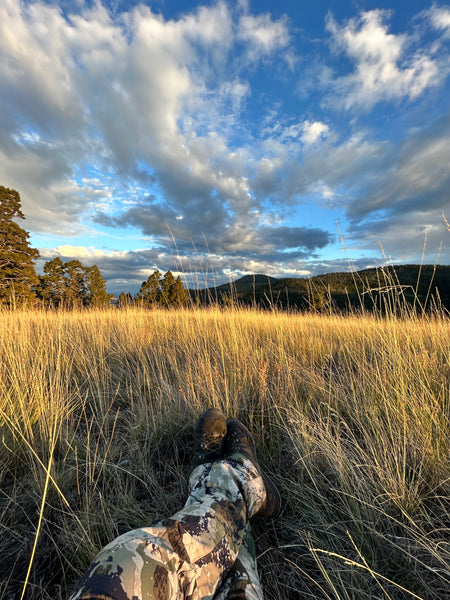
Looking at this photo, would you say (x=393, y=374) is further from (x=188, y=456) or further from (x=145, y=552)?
(x=145, y=552)

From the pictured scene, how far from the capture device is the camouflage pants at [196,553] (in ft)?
2.32

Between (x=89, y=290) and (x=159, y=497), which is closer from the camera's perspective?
(x=159, y=497)

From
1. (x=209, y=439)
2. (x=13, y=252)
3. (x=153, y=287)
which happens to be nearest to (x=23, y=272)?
(x=13, y=252)

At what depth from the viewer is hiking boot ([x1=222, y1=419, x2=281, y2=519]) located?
121 cm

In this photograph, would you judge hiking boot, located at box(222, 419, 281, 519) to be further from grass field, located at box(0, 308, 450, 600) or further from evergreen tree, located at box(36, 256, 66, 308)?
evergreen tree, located at box(36, 256, 66, 308)

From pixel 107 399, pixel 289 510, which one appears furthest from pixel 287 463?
pixel 107 399

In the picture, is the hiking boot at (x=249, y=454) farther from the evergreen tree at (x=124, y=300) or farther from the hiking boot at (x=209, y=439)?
the evergreen tree at (x=124, y=300)

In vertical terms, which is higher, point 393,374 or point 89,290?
point 89,290

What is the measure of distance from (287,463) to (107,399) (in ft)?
5.94

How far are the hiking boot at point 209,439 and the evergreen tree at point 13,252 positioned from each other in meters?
11.6

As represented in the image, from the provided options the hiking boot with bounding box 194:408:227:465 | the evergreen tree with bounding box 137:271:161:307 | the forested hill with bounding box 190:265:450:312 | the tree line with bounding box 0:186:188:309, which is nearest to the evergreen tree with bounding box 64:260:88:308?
the tree line with bounding box 0:186:188:309

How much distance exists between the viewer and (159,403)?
211 cm

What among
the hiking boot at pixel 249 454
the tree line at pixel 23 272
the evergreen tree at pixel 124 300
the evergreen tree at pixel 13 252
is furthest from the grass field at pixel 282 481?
the evergreen tree at pixel 13 252

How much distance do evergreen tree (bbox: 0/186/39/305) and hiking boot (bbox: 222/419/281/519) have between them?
11693mm
